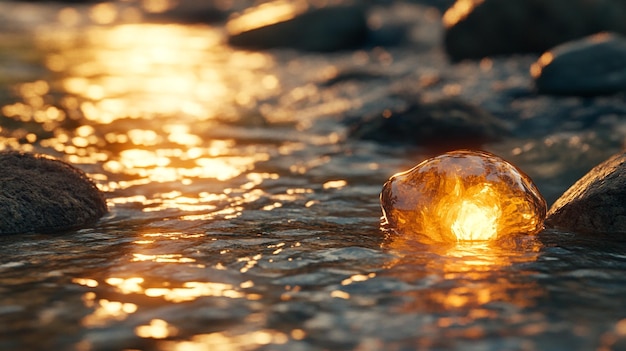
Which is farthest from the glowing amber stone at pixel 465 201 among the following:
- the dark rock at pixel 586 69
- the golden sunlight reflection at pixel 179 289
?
the dark rock at pixel 586 69

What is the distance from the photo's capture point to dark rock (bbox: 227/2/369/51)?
13445 mm

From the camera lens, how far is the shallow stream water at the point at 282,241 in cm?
282

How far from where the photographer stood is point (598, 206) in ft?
13.4

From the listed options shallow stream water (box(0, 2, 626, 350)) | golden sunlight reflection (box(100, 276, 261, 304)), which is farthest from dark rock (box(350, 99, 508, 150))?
golden sunlight reflection (box(100, 276, 261, 304))

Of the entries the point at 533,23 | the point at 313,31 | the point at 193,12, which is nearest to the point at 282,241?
the point at 533,23

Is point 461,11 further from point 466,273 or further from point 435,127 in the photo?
point 466,273

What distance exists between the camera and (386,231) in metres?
4.12

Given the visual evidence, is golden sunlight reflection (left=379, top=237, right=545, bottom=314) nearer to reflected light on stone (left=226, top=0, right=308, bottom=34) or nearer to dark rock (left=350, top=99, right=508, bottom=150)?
dark rock (left=350, top=99, right=508, bottom=150)

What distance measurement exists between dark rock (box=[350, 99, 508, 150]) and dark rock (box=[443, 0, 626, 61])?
147 inches

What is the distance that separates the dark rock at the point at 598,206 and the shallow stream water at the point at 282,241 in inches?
5.6

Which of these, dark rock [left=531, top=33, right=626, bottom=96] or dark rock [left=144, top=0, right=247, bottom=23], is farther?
dark rock [left=144, top=0, right=247, bottom=23]

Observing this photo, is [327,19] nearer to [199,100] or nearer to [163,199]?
[199,100]

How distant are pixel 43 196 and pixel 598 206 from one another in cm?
244

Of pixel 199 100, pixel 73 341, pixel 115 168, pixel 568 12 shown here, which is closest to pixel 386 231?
pixel 73 341
